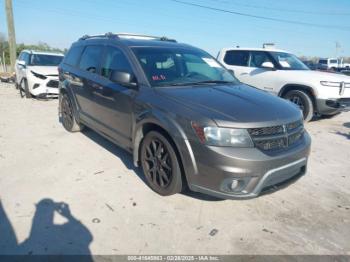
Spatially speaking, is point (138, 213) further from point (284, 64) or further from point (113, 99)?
point (284, 64)

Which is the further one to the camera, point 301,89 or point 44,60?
point 44,60

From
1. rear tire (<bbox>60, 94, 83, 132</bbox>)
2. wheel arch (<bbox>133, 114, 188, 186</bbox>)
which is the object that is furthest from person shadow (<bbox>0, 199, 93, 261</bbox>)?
rear tire (<bbox>60, 94, 83, 132</bbox>)

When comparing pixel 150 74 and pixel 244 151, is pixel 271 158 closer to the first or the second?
pixel 244 151

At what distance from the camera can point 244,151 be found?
284 cm

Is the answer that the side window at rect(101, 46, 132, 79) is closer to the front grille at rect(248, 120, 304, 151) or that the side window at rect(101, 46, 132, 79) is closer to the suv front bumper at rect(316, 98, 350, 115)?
the front grille at rect(248, 120, 304, 151)

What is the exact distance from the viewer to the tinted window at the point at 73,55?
5454mm

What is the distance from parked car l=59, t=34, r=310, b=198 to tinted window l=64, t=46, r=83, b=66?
0.60 metres

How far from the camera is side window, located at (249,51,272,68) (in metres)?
8.34

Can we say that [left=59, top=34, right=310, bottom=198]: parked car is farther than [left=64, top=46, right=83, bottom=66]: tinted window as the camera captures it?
No

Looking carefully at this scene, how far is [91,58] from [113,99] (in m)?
1.21

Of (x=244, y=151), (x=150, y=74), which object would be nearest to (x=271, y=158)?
(x=244, y=151)

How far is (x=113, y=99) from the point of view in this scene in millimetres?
4133

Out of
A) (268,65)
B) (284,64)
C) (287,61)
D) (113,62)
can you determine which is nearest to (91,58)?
(113,62)

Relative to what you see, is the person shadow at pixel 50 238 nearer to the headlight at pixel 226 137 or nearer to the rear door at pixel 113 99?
the rear door at pixel 113 99
